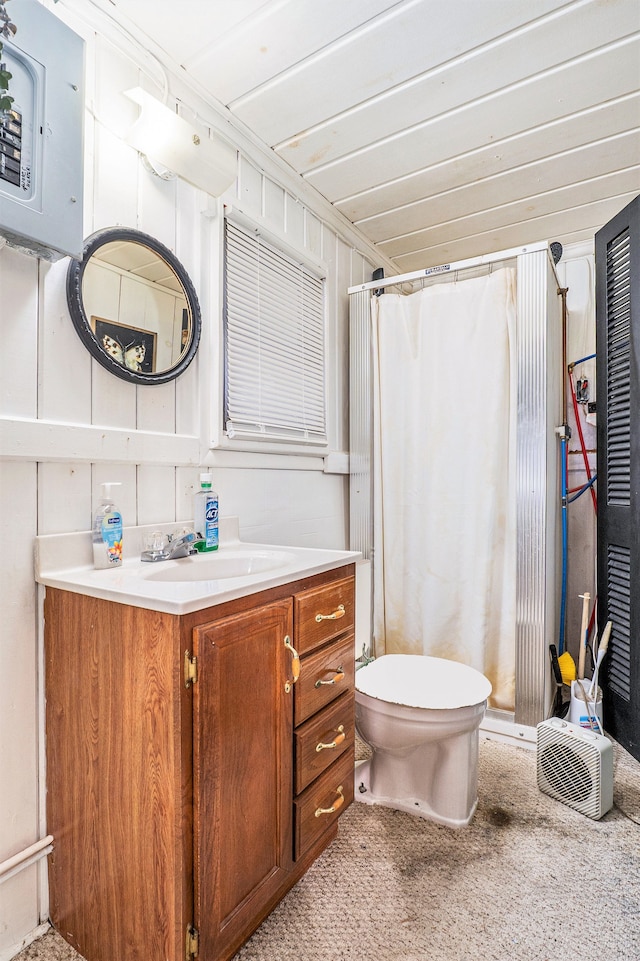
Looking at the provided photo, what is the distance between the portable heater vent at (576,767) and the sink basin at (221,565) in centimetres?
114

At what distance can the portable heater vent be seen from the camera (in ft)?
5.29

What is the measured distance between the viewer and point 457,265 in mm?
2240

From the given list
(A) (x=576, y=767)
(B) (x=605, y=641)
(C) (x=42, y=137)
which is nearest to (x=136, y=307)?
(C) (x=42, y=137)

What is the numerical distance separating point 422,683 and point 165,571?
0.94 meters

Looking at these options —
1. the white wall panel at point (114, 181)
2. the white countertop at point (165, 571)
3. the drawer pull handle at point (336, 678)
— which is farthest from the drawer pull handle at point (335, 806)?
the white wall panel at point (114, 181)

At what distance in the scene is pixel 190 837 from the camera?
38.3 inches

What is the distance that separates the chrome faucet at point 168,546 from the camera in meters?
1.42

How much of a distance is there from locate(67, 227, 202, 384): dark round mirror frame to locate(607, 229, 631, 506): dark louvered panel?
1.68 meters

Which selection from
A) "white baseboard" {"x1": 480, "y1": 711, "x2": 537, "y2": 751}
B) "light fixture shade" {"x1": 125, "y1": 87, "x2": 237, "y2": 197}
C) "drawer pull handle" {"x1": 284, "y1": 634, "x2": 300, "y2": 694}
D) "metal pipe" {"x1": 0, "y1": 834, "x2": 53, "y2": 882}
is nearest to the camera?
"metal pipe" {"x1": 0, "y1": 834, "x2": 53, "y2": 882}

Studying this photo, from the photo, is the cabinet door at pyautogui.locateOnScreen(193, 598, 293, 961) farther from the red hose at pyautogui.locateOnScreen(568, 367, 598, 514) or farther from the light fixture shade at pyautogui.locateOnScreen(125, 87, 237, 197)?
the red hose at pyautogui.locateOnScreen(568, 367, 598, 514)

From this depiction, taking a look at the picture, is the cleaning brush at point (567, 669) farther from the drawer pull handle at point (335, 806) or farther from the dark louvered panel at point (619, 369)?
the drawer pull handle at point (335, 806)

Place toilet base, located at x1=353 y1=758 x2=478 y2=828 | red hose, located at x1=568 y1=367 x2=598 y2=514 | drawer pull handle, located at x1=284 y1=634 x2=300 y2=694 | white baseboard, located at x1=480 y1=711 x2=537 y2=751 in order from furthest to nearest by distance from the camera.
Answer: red hose, located at x1=568 y1=367 x2=598 y2=514, white baseboard, located at x1=480 y1=711 x2=537 y2=751, toilet base, located at x1=353 y1=758 x2=478 y2=828, drawer pull handle, located at x1=284 y1=634 x2=300 y2=694

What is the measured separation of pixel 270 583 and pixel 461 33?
1659 millimetres

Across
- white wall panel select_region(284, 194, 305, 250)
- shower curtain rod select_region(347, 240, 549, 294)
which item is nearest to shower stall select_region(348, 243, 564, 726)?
shower curtain rod select_region(347, 240, 549, 294)
